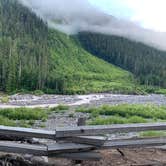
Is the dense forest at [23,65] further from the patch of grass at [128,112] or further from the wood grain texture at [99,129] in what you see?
the wood grain texture at [99,129]

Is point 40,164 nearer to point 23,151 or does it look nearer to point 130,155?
point 23,151

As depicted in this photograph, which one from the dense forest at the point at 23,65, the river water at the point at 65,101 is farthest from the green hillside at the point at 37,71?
the river water at the point at 65,101

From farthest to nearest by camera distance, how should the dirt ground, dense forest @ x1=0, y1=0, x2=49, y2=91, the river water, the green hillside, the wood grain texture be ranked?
the green hillside → dense forest @ x1=0, y1=0, x2=49, y2=91 → the river water → the dirt ground → the wood grain texture

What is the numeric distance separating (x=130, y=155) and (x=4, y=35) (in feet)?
594

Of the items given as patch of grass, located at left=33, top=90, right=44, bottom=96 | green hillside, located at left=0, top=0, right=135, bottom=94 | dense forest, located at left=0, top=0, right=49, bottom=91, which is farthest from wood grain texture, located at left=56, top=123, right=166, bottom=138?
dense forest, located at left=0, top=0, right=49, bottom=91

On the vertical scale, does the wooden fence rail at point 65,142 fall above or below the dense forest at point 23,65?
below

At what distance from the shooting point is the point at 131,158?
11.1 metres

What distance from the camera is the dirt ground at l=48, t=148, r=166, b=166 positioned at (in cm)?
1066

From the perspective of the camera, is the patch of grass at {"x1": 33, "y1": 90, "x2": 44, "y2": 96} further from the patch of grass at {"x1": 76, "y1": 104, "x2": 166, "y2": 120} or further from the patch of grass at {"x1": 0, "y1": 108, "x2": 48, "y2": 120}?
the patch of grass at {"x1": 0, "y1": 108, "x2": 48, "y2": 120}

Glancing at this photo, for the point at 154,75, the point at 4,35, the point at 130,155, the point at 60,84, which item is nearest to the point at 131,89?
the point at 60,84

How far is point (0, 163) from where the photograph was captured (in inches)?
395

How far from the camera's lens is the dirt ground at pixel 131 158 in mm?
10664

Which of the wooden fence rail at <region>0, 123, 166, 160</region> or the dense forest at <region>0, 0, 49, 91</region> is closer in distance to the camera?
the wooden fence rail at <region>0, 123, 166, 160</region>

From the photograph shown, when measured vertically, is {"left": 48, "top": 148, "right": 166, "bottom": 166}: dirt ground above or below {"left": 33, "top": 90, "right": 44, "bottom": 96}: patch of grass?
below
